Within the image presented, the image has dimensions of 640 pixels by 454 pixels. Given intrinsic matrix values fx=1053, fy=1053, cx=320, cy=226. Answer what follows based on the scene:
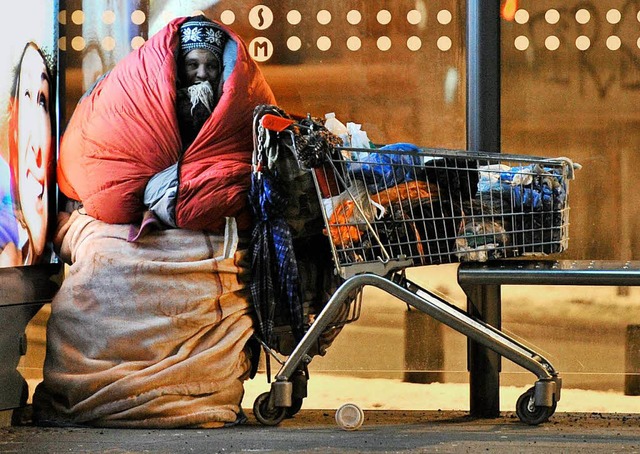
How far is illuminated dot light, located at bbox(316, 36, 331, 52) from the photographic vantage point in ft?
13.6

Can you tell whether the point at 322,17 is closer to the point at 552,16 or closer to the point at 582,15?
the point at 552,16

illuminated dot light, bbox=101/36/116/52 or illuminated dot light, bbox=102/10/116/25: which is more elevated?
illuminated dot light, bbox=102/10/116/25

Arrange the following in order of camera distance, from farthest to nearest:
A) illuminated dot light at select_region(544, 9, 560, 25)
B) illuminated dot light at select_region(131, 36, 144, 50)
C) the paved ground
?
1. illuminated dot light at select_region(544, 9, 560, 25)
2. illuminated dot light at select_region(131, 36, 144, 50)
3. the paved ground

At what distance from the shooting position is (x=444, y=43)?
414cm

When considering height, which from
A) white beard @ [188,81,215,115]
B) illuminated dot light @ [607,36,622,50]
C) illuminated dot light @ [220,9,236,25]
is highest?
illuminated dot light @ [220,9,236,25]

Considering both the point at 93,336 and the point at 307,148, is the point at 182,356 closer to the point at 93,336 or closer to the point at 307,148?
the point at 93,336

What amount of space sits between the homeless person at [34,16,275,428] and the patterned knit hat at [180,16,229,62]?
0.08 m

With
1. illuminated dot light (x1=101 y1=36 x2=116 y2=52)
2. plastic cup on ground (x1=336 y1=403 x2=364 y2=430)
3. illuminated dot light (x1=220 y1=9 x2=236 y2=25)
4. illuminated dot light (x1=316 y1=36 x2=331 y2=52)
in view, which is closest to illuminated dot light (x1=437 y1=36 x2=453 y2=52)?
illuminated dot light (x1=316 y1=36 x2=331 y2=52)

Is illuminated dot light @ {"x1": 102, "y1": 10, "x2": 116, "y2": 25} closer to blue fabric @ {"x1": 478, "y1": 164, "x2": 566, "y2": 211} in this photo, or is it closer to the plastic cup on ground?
blue fabric @ {"x1": 478, "y1": 164, "x2": 566, "y2": 211}

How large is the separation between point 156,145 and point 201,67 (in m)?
0.34

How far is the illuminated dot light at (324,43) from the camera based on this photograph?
414 centimetres

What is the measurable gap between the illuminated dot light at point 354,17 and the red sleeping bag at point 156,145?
2.20ft

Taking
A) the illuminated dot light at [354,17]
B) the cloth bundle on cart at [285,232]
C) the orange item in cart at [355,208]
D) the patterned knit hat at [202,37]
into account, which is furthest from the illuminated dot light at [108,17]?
the orange item in cart at [355,208]

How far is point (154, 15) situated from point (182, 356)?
1.50 m
